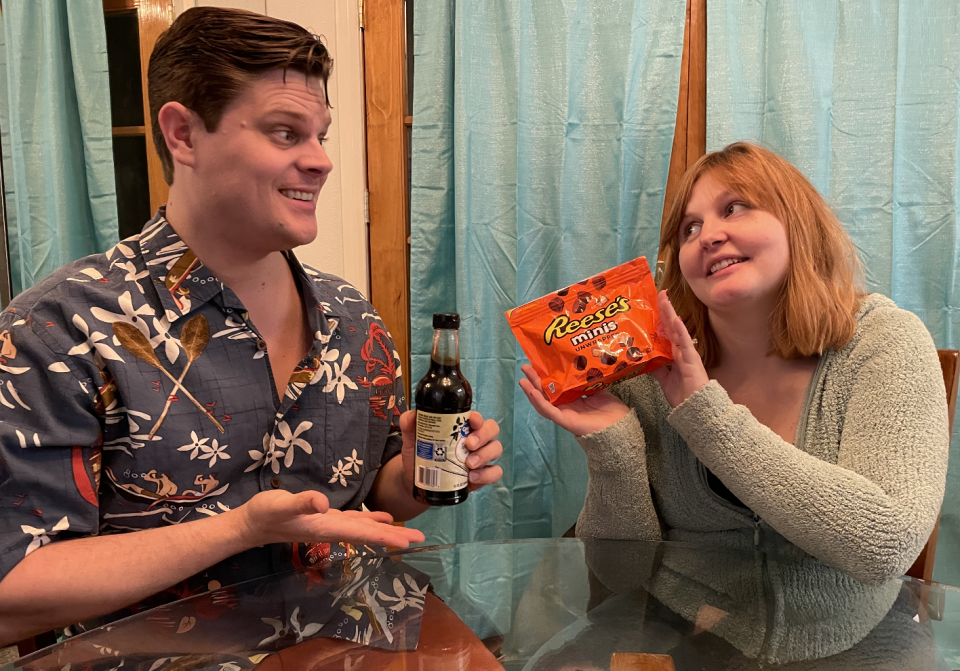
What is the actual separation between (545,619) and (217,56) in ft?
3.27

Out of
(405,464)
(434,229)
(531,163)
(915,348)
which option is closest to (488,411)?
(434,229)

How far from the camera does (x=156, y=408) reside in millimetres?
1068

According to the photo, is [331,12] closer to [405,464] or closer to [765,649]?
[405,464]

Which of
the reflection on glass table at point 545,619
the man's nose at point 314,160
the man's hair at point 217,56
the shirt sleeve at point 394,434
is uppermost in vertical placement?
the man's hair at point 217,56

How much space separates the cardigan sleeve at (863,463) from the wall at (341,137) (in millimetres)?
1424

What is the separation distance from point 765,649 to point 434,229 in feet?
5.13

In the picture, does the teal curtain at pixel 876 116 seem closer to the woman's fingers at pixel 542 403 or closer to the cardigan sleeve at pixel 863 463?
the cardigan sleeve at pixel 863 463

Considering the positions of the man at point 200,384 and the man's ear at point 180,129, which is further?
the man's ear at point 180,129

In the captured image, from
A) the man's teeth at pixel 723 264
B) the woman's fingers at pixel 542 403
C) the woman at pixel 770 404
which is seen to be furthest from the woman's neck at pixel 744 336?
the woman's fingers at pixel 542 403

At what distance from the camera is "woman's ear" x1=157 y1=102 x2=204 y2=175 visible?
44.7 inches

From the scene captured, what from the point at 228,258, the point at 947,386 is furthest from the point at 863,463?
the point at 228,258

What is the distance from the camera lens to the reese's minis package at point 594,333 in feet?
4.15

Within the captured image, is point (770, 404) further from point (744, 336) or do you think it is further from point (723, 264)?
point (723, 264)

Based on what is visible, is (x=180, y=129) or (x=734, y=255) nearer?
(x=180, y=129)
